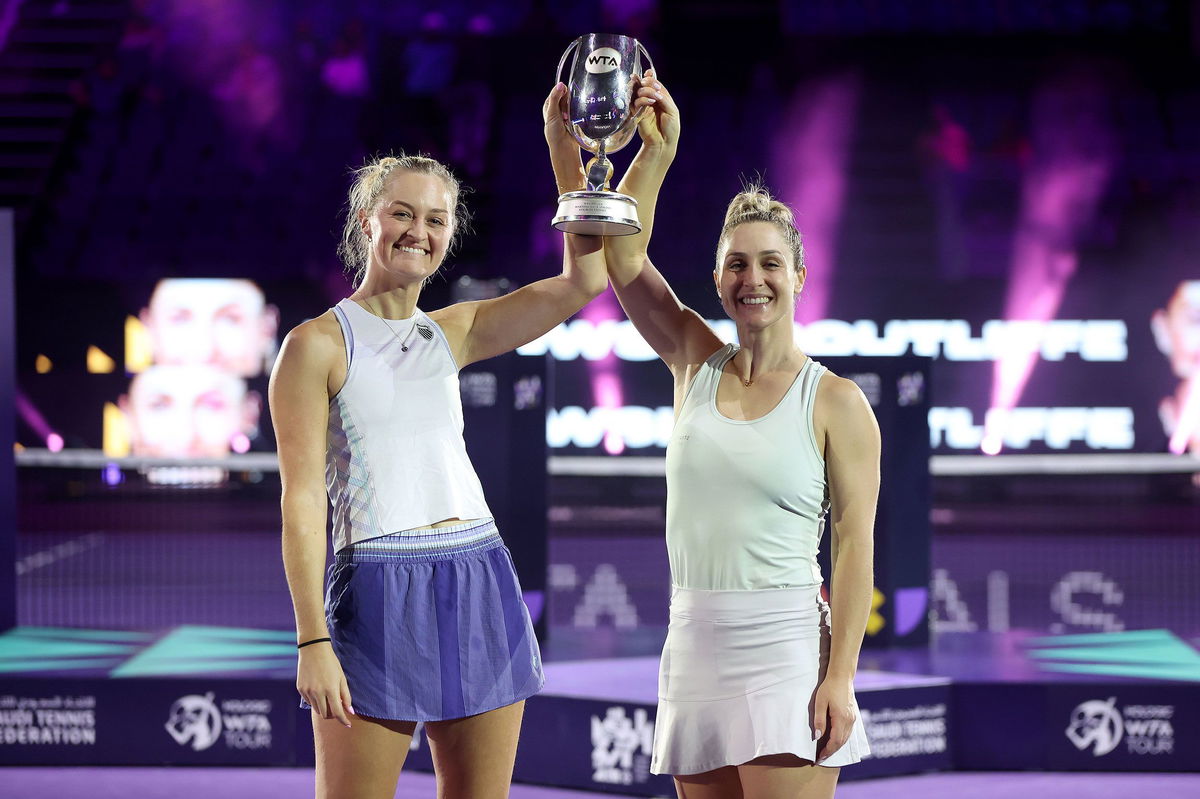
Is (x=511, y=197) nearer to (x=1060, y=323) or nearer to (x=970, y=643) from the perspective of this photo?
(x=1060, y=323)

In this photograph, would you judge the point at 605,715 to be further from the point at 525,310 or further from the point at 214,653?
the point at 525,310

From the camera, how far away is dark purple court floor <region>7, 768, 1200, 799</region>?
4203mm

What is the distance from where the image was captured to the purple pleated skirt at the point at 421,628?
6.86 feet

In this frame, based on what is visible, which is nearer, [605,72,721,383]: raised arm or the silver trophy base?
the silver trophy base

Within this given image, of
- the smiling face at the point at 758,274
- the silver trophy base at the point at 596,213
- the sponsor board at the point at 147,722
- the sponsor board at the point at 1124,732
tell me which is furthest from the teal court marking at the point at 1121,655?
the silver trophy base at the point at 596,213

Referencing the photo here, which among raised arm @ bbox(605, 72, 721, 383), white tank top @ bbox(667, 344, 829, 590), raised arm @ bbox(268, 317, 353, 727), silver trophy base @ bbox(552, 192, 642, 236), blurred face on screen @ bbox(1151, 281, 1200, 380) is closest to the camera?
raised arm @ bbox(268, 317, 353, 727)

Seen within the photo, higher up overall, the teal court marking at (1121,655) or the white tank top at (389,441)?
the white tank top at (389,441)

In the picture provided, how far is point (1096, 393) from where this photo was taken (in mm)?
12344

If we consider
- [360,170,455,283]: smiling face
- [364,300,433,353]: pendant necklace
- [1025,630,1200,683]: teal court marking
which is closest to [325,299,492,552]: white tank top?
[364,300,433,353]: pendant necklace

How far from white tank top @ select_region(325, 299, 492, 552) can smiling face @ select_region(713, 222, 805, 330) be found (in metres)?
0.53

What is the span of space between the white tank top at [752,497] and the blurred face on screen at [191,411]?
1049 centimetres

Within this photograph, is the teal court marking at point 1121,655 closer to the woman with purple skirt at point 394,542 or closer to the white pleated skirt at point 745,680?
the white pleated skirt at point 745,680

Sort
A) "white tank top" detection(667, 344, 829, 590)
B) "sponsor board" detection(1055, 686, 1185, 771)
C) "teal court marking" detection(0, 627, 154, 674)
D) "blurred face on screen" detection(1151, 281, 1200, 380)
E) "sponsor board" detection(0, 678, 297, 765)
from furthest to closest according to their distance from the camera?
"blurred face on screen" detection(1151, 281, 1200, 380), "teal court marking" detection(0, 627, 154, 674), "sponsor board" detection(0, 678, 297, 765), "sponsor board" detection(1055, 686, 1185, 771), "white tank top" detection(667, 344, 829, 590)

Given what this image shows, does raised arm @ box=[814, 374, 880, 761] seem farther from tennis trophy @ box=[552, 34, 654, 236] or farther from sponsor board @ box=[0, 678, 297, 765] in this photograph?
sponsor board @ box=[0, 678, 297, 765]
